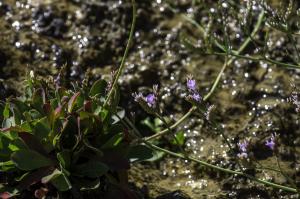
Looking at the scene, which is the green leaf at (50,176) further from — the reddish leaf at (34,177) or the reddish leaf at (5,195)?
the reddish leaf at (5,195)

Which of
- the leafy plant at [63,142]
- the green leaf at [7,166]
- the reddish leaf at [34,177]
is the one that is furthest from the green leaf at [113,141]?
the green leaf at [7,166]

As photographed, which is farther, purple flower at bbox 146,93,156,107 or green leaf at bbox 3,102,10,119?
green leaf at bbox 3,102,10,119

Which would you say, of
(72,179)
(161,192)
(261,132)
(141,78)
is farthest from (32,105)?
(261,132)

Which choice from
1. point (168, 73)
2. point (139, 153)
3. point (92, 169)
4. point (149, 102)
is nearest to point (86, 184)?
point (92, 169)

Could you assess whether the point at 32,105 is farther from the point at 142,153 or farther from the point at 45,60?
the point at 45,60

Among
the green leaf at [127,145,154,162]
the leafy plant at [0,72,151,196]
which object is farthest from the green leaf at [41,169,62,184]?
the green leaf at [127,145,154,162]

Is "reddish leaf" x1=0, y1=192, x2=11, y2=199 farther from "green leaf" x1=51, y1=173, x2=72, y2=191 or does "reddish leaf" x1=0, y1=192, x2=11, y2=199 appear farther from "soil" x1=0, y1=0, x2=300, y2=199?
"soil" x1=0, y1=0, x2=300, y2=199

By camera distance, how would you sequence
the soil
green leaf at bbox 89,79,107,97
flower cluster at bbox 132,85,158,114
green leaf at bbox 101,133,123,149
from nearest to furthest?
1. flower cluster at bbox 132,85,158,114
2. green leaf at bbox 101,133,123,149
3. green leaf at bbox 89,79,107,97
4. the soil

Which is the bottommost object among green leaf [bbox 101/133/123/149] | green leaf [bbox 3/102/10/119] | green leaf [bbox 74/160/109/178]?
green leaf [bbox 74/160/109/178]
